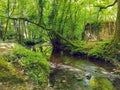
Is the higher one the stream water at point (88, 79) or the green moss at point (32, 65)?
the green moss at point (32, 65)

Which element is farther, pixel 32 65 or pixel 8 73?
pixel 32 65

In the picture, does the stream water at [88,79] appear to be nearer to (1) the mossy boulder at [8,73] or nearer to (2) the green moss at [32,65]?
(2) the green moss at [32,65]

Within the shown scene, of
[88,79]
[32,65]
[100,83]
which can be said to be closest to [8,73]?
[32,65]

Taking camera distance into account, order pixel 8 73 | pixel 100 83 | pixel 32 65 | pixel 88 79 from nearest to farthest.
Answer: pixel 8 73, pixel 32 65, pixel 100 83, pixel 88 79

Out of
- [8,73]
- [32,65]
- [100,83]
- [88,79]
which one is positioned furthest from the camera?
[88,79]

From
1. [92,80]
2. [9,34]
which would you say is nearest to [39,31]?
[92,80]

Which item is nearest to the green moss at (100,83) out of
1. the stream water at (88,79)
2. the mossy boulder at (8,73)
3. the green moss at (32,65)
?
the stream water at (88,79)

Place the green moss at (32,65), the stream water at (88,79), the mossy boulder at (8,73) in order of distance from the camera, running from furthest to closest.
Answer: the stream water at (88,79) → the green moss at (32,65) → the mossy boulder at (8,73)

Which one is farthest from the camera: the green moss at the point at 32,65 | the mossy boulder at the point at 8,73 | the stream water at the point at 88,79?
the stream water at the point at 88,79

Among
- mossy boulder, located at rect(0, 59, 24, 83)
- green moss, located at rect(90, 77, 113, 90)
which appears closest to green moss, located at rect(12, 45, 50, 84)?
mossy boulder, located at rect(0, 59, 24, 83)

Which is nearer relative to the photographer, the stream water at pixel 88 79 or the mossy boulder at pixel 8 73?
the mossy boulder at pixel 8 73

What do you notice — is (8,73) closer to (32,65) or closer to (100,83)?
(32,65)

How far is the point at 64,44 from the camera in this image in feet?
59.4

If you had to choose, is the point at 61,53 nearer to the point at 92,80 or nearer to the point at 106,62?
the point at 106,62
